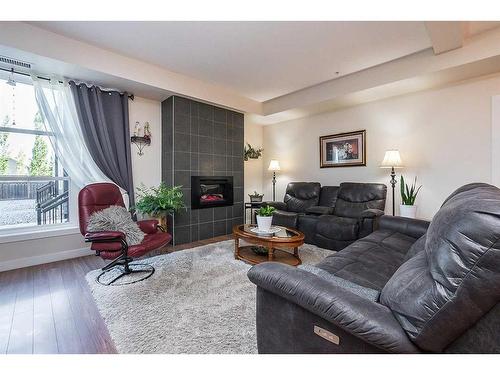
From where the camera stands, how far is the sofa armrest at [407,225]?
7.73ft

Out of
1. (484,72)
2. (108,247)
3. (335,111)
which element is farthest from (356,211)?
(108,247)

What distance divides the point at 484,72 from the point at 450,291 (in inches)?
143

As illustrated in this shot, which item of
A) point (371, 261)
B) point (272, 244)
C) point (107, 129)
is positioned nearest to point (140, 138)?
point (107, 129)

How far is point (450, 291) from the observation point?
768 millimetres

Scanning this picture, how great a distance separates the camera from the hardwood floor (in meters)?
1.53

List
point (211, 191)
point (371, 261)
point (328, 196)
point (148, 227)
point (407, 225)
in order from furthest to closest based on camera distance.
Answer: point (211, 191), point (328, 196), point (148, 227), point (407, 225), point (371, 261)

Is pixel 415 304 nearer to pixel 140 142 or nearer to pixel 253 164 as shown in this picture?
pixel 140 142

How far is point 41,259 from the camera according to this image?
3.01 meters

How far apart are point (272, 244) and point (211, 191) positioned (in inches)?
88.6

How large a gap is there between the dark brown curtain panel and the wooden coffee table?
199 cm

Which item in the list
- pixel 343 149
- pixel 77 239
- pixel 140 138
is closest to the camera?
pixel 77 239

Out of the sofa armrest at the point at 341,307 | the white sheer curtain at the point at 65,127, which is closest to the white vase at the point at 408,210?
the sofa armrest at the point at 341,307

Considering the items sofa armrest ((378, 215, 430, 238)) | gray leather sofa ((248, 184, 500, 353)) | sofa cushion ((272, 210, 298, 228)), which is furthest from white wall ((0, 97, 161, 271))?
sofa armrest ((378, 215, 430, 238))
